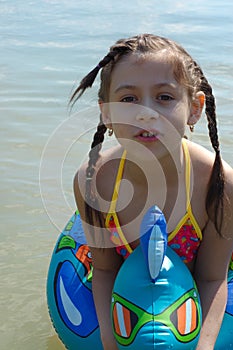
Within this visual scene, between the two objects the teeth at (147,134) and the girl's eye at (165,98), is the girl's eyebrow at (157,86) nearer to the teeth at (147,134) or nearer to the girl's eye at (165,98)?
the girl's eye at (165,98)

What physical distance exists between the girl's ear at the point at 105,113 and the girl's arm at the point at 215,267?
0.42m

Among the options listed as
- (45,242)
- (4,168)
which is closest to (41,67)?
(4,168)

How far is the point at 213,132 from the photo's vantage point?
232 centimetres

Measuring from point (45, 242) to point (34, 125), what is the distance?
158cm

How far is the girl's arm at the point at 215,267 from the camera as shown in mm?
2271

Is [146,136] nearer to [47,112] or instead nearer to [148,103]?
[148,103]

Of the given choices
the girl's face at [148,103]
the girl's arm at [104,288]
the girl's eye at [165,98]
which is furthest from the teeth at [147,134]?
the girl's arm at [104,288]

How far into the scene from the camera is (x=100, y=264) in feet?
7.92

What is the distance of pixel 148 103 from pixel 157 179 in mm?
316

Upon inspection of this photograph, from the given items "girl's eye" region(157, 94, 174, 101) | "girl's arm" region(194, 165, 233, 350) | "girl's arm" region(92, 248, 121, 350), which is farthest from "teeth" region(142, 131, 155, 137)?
"girl's arm" region(92, 248, 121, 350)

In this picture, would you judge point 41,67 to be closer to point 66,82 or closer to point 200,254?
point 66,82

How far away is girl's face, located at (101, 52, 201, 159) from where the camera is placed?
208 cm

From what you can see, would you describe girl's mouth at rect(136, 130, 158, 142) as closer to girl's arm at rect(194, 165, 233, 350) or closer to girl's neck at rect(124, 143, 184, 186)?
girl's neck at rect(124, 143, 184, 186)

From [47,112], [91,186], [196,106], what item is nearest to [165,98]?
[196,106]
